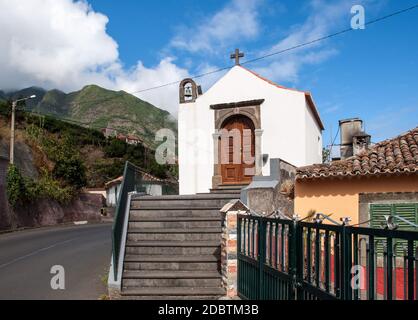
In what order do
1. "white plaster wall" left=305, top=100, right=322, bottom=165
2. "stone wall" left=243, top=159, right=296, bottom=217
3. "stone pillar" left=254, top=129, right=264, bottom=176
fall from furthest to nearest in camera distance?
1. "stone pillar" left=254, top=129, right=264, bottom=176
2. "white plaster wall" left=305, top=100, right=322, bottom=165
3. "stone wall" left=243, top=159, right=296, bottom=217

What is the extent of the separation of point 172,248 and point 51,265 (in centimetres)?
346

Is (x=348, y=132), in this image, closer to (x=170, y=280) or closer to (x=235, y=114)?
(x=235, y=114)

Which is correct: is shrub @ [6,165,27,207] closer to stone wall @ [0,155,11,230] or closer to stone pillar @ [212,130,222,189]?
stone wall @ [0,155,11,230]

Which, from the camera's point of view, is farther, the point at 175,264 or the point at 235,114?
the point at 235,114

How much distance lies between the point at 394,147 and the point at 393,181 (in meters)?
1.77

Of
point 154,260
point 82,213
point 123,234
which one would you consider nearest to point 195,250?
point 154,260

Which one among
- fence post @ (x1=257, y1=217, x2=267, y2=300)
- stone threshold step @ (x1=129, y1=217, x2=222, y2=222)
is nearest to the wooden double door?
stone threshold step @ (x1=129, y1=217, x2=222, y2=222)

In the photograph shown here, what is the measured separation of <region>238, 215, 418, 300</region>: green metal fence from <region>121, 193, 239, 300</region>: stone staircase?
121cm

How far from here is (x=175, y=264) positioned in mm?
7887

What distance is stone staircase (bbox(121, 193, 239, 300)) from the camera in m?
7.30

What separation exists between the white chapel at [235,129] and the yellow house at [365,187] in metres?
3.59

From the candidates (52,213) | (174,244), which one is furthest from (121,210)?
(52,213)
